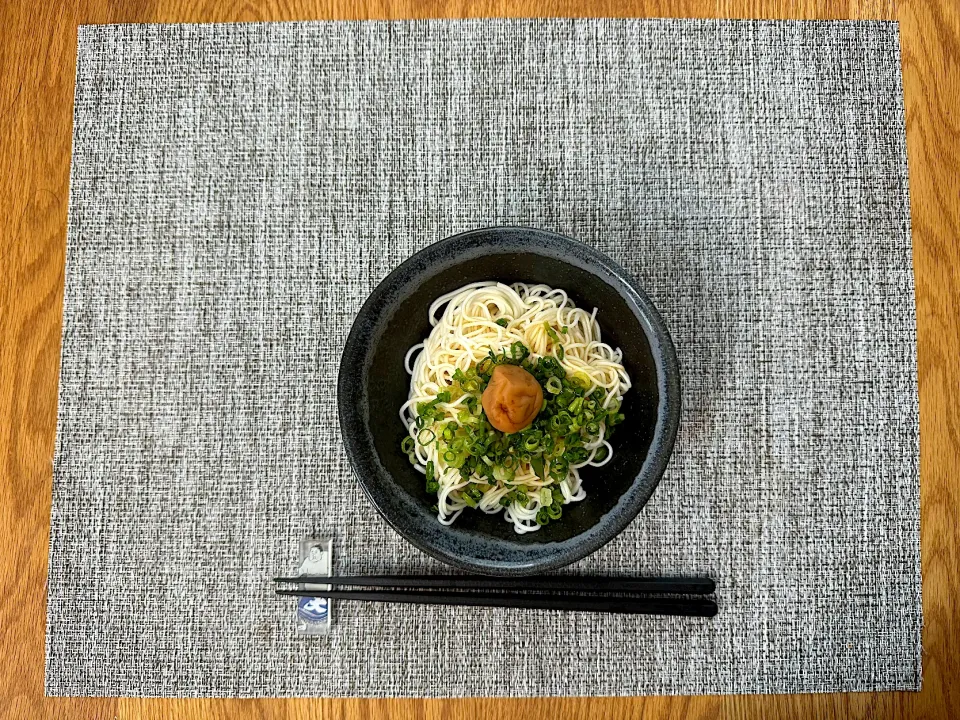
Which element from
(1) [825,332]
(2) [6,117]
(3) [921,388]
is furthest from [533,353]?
(2) [6,117]

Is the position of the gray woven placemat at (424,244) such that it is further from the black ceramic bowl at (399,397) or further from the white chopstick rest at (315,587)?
the black ceramic bowl at (399,397)

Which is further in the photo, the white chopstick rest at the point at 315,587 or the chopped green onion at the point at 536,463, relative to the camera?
the white chopstick rest at the point at 315,587

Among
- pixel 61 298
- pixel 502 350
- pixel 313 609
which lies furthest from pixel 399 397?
pixel 61 298

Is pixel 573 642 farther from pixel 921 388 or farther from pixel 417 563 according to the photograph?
pixel 921 388

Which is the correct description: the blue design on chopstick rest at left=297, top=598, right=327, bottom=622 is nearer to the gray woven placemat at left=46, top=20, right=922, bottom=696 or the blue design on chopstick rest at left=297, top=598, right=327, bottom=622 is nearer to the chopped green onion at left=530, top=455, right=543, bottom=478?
the gray woven placemat at left=46, top=20, right=922, bottom=696

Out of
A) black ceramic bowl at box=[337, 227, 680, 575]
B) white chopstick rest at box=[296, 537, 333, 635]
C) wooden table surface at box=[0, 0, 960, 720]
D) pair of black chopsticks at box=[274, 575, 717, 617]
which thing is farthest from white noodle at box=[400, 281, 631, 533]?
wooden table surface at box=[0, 0, 960, 720]

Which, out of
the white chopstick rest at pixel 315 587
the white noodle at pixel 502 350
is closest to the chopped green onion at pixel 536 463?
the white noodle at pixel 502 350
